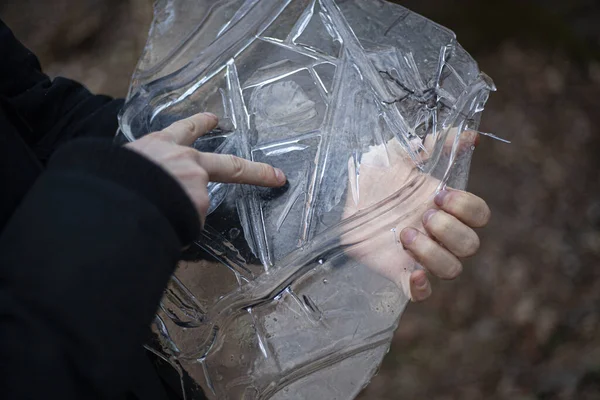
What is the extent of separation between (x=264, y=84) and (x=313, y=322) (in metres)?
0.29

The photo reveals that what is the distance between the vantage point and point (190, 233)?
1.44ft

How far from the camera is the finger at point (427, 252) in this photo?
1.89ft

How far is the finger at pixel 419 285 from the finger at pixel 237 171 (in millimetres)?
180

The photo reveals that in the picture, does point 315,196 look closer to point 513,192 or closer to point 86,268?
point 86,268

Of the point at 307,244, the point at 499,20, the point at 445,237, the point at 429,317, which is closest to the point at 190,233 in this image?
the point at 307,244

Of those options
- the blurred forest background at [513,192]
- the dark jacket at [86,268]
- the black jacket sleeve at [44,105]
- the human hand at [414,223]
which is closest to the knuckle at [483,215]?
the human hand at [414,223]

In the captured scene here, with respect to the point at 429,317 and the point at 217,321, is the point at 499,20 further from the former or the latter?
the point at 217,321

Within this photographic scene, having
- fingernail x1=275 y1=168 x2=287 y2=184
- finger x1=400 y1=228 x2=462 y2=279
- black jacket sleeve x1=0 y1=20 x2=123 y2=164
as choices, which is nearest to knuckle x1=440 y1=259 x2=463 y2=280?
finger x1=400 y1=228 x2=462 y2=279

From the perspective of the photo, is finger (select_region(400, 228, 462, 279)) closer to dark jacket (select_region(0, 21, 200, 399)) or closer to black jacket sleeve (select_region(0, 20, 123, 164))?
dark jacket (select_region(0, 21, 200, 399))

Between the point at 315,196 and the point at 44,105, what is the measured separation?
34cm

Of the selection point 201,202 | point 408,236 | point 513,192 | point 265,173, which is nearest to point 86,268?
point 201,202

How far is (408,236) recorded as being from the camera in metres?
0.58

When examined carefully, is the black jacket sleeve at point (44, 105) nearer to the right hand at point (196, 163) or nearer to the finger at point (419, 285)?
the right hand at point (196, 163)

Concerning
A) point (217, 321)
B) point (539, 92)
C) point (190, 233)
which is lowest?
point (539, 92)
